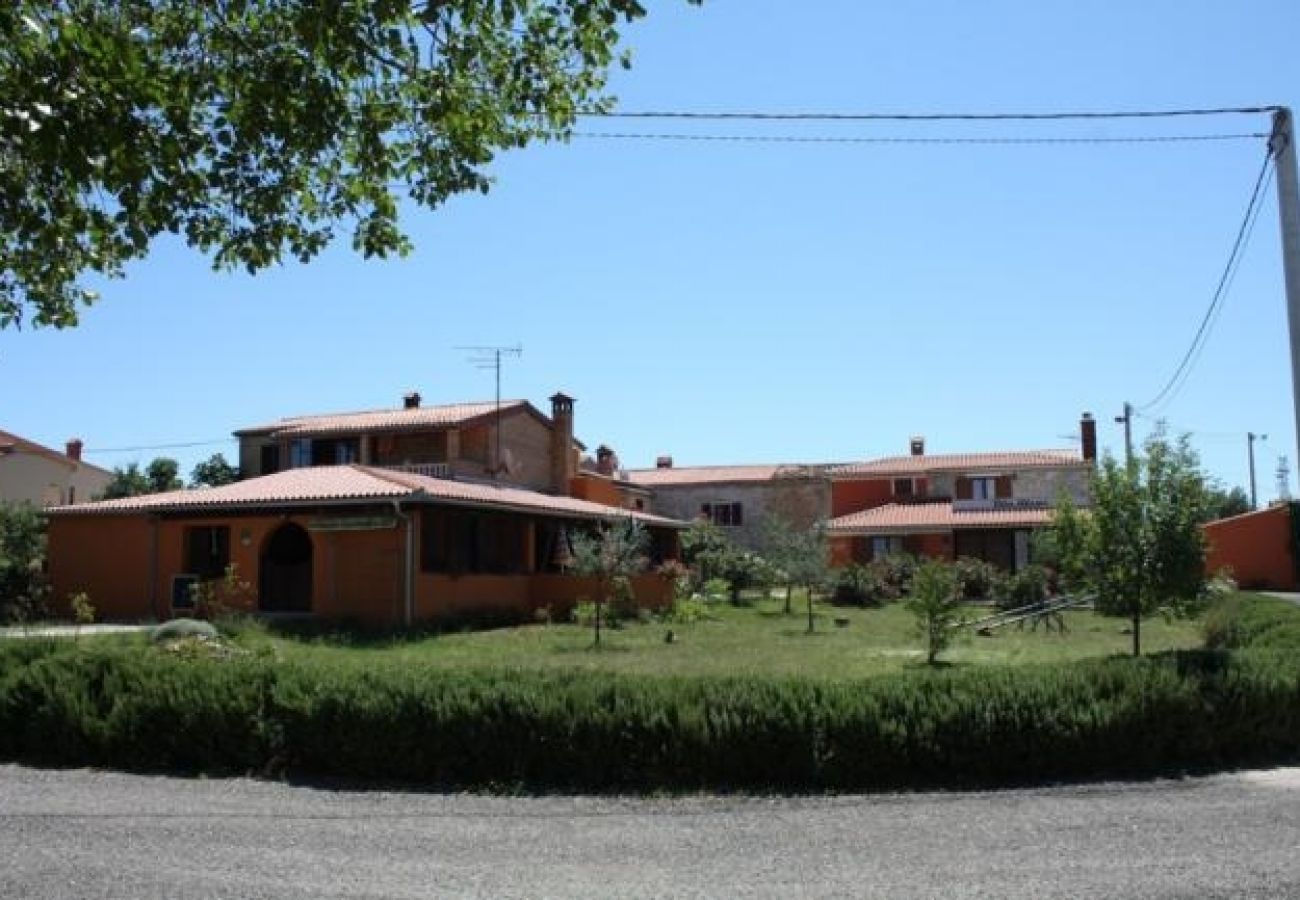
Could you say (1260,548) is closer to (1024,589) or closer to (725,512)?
(1024,589)

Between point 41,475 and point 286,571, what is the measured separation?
3294 centimetres

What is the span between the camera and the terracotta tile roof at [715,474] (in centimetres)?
5791

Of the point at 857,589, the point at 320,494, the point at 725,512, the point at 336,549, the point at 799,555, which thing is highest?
the point at 725,512

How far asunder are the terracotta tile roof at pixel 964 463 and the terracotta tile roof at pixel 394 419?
1953cm

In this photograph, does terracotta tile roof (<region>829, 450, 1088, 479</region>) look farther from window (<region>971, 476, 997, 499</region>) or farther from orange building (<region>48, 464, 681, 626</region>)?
orange building (<region>48, 464, 681, 626</region>)

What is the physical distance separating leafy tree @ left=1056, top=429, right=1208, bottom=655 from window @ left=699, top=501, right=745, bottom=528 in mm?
42841

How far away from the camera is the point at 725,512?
58.2 metres

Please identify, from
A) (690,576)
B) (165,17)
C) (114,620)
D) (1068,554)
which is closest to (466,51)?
(165,17)

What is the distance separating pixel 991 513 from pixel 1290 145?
34.6m

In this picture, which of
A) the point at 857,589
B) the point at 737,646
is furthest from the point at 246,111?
the point at 857,589

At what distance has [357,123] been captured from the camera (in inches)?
299

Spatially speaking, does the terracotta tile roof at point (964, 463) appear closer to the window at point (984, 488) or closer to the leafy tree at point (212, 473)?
the window at point (984, 488)

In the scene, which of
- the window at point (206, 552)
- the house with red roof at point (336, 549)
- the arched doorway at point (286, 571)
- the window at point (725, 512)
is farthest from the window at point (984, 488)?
the window at point (206, 552)

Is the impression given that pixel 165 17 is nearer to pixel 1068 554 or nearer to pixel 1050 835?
pixel 1050 835
